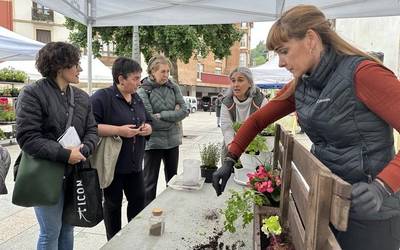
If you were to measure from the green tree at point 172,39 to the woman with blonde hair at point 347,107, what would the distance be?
917 centimetres

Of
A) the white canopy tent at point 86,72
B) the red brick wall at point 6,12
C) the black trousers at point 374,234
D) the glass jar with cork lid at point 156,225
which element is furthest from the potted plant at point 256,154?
the red brick wall at point 6,12

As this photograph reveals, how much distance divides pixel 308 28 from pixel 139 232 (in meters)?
1.19

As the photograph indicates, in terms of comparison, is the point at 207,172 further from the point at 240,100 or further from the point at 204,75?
the point at 204,75

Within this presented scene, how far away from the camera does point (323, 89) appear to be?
1.20 metres

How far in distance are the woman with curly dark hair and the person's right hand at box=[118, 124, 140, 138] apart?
283mm

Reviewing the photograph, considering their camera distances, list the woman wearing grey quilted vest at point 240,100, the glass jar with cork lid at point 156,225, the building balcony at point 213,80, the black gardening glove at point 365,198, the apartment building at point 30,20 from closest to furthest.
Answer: the black gardening glove at point 365,198 → the glass jar with cork lid at point 156,225 → the woman wearing grey quilted vest at point 240,100 → the apartment building at point 30,20 → the building balcony at point 213,80

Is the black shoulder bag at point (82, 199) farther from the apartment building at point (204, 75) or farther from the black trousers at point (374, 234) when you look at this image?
the apartment building at point (204, 75)

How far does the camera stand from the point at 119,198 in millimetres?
2586

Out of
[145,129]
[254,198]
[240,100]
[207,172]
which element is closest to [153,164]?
[145,129]

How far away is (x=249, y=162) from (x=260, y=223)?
3.05ft

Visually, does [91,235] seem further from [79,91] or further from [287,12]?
[287,12]

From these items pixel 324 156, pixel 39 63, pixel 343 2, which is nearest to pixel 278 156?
pixel 324 156

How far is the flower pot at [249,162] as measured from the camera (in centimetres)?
233

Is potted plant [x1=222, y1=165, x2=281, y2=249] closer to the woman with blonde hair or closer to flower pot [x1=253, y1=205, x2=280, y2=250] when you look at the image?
flower pot [x1=253, y1=205, x2=280, y2=250]
